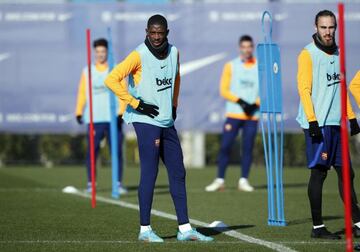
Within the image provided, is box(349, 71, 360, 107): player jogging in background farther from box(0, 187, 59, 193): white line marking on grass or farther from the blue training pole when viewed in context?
box(0, 187, 59, 193): white line marking on grass

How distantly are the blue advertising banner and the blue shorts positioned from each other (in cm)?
1273

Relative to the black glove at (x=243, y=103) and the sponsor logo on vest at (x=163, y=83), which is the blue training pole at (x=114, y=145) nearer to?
the black glove at (x=243, y=103)

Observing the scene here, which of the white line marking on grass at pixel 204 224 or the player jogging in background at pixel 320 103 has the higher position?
the player jogging in background at pixel 320 103

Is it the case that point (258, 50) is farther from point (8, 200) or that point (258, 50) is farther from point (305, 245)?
point (8, 200)

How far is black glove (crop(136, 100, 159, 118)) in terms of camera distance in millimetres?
8930

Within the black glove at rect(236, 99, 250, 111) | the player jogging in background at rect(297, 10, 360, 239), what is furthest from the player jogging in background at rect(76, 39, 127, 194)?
the player jogging in background at rect(297, 10, 360, 239)

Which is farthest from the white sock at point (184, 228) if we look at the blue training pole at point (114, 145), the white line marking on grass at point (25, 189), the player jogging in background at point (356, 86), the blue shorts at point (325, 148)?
the white line marking on grass at point (25, 189)

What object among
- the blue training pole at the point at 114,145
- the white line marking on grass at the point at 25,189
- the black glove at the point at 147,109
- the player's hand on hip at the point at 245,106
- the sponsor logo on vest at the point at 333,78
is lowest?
the white line marking on grass at the point at 25,189

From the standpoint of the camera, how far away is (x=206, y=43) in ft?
72.8

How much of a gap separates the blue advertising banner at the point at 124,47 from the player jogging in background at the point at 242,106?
17.6 feet

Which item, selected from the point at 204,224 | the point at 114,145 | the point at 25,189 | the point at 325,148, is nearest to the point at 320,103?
the point at 325,148

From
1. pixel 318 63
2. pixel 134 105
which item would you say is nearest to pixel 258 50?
pixel 318 63

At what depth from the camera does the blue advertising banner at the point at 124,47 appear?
22.1 metres

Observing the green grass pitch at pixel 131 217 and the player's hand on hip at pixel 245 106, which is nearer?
the green grass pitch at pixel 131 217
